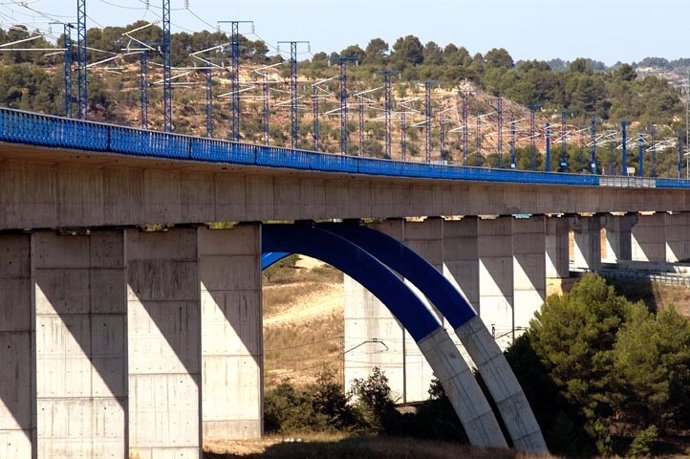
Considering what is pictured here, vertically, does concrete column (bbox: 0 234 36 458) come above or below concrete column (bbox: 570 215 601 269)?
below

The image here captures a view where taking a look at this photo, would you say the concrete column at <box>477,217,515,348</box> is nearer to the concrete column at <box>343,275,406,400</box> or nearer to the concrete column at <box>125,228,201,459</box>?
the concrete column at <box>343,275,406,400</box>

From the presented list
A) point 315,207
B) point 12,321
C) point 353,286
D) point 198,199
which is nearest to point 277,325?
point 353,286

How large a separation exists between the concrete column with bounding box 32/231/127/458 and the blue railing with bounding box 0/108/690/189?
2.59 m

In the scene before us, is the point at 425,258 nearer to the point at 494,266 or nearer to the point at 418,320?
the point at 494,266

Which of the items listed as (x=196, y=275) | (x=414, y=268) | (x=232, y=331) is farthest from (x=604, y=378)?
(x=196, y=275)

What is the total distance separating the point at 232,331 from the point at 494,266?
30260mm

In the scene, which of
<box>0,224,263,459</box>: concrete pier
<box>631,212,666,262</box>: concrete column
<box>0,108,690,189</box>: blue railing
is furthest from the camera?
<box>631,212,666,262</box>: concrete column

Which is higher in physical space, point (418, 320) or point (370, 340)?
point (418, 320)

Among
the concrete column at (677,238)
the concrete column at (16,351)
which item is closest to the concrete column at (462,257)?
the concrete column at (16,351)

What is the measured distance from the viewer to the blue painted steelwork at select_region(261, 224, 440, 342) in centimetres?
4938

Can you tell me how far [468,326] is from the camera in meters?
53.1

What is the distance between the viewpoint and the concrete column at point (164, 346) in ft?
A: 126

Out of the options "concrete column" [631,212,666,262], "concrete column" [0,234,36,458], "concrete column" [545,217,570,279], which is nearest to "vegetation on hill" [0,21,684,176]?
"concrete column" [545,217,570,279]

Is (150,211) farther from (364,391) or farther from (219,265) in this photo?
(364,391)
